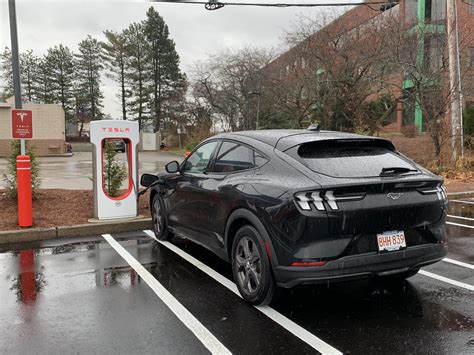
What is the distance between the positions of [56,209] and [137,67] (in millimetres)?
51781

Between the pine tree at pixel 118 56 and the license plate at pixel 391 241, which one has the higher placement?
the pine tree at pixel 118 56

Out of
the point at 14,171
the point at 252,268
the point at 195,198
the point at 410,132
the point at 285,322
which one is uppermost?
the point at 410,132

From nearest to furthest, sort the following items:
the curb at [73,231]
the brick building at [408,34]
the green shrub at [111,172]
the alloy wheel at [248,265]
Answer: the alloy wheel at [248,265] → the curb at [73,231] → the green shrub at [111,172] → the brick building at [408,34]

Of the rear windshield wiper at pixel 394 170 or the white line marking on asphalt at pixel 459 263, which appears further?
the white line marking on asphalt at pixel 459 263

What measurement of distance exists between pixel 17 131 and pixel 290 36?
20015 millimetres

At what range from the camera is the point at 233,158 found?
4660 millimetres

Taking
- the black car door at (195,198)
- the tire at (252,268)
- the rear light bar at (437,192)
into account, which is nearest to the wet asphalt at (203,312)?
the tire at (252,268)

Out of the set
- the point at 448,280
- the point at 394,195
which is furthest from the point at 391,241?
the point at 448,280

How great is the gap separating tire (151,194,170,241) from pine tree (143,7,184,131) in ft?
167

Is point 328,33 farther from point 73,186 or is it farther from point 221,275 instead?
point 221,275

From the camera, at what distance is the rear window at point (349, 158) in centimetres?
376

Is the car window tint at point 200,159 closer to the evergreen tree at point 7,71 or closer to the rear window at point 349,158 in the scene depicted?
the rear window at point 349,158

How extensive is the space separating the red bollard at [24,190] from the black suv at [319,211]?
12.2ft

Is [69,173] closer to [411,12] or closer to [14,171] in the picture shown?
[14,171]
